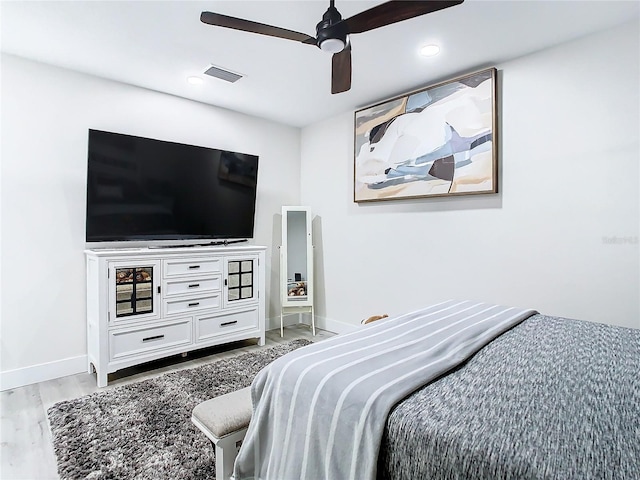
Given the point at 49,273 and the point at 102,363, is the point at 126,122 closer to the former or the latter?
the point at 49,273

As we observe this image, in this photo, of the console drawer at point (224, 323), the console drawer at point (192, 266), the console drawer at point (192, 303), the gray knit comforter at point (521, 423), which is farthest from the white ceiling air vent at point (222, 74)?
the gray knit comforter at point (521, 423)

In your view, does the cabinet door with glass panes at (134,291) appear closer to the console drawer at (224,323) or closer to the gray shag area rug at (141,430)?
the console drawer at (224,323)

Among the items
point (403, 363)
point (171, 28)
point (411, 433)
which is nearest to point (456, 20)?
point (171, 28)

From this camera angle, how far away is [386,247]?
3693 mm

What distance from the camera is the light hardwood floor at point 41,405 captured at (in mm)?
1824

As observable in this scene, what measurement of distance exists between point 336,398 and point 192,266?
2.53m

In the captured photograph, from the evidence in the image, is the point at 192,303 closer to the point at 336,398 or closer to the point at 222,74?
the point at 222,74

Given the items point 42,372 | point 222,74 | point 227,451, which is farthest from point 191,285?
point 227,451

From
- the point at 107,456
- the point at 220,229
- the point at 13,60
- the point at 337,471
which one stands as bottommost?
the point at 107,456

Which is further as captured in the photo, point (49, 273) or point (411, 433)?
point (49, 273)

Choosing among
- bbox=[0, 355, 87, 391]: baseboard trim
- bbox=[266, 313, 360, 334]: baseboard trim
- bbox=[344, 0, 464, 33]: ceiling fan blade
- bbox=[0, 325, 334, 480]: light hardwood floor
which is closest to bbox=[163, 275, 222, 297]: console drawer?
bbox=[0, 325, 334, 480]: light hardwood floor

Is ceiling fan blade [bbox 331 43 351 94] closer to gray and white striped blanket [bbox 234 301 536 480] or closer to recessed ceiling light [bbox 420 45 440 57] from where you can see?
recessed ceiling light [bbox 420 45 440 57]

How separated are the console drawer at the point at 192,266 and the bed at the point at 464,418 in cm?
213

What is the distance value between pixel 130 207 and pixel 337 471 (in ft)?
9.42
